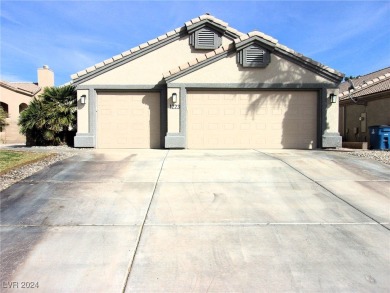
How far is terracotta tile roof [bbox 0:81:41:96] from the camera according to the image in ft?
84.8

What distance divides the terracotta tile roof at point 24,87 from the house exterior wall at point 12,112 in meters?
0.35

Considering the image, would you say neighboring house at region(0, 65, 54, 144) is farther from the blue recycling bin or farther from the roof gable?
the blue recycling bin

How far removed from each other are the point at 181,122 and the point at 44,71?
23964 millimetres

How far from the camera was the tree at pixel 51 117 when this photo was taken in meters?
13.7

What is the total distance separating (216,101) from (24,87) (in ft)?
80.4

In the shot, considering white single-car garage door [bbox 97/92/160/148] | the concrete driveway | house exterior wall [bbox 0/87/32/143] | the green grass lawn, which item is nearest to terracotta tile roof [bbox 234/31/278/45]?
white single-car garage door [bbox 97/92/160/148]

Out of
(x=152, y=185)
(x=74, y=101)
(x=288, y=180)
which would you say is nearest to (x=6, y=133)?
(x=74, y=101)

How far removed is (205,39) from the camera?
15.0 meters

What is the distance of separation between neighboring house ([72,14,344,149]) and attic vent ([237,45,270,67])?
0.04 metres

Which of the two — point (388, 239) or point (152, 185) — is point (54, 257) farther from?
point (388, 239)

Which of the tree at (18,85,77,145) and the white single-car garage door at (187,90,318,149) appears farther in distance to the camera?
the tree at (18,85,77,145)

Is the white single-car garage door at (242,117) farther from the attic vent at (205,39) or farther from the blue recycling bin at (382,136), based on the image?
the attic vent at (205,39)

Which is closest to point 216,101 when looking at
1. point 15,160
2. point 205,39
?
point 205,39

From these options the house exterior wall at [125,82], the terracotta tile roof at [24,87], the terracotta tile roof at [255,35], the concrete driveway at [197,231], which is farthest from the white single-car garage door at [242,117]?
the terracotta tile roof at [24,87]
